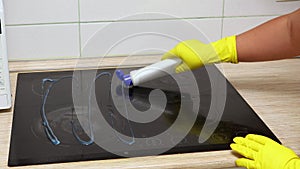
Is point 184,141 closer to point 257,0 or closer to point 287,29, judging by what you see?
point 287,29

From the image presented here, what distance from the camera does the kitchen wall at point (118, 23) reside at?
139 centimetres

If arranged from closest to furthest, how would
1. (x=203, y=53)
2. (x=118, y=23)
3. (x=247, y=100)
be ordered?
(x=247, y=100), (x=203, y=53), (x=118, y=23)

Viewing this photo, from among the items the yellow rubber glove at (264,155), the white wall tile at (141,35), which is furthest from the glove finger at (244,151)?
the white wall tile at (141,35)

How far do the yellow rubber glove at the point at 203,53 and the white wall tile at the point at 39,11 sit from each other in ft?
1.01

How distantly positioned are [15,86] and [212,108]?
512mm

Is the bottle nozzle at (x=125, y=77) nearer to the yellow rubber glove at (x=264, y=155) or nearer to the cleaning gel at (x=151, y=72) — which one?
the cleaning gel at (x=151, y=72)

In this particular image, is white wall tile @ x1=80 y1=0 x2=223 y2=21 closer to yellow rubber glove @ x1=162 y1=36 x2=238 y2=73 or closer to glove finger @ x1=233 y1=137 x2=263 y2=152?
yellow rubber glove @ x1=162 y1=36 x2=238 y2=73

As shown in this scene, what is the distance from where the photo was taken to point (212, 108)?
1197 millimetres

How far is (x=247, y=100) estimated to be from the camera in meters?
1.24

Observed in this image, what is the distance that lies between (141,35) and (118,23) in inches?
3.2

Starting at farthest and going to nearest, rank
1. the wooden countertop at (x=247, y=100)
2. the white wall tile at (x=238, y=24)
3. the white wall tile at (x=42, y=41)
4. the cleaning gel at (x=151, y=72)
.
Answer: the white wall tile at (x=238, y=24), the white wall tile at (x=42, y=41), the cleaning gel at (x=151, y=72), the wooden countertop at (x=247, y=100)

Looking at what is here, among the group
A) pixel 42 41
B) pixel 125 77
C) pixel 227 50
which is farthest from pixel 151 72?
pixel 42 41

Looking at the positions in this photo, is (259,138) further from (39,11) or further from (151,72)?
(39,11)

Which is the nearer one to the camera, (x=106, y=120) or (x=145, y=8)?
(x=106, y=120)
